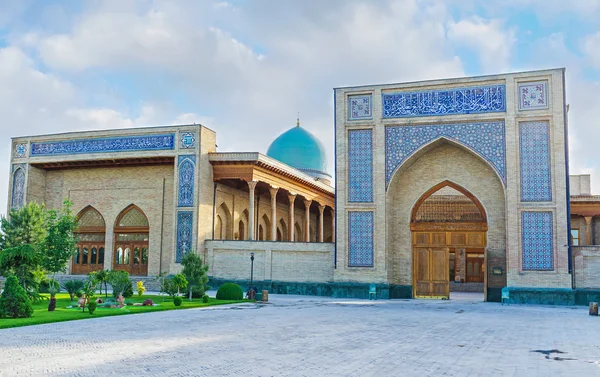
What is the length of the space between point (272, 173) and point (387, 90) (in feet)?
21.9

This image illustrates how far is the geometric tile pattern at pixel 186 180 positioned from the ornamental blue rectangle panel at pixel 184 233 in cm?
39

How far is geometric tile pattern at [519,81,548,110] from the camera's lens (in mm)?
18531

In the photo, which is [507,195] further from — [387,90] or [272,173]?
[272,173]

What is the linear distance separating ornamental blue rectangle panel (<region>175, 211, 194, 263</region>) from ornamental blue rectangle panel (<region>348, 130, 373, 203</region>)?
19.3 feet

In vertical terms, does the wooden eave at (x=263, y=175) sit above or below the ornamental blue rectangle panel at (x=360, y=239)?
above

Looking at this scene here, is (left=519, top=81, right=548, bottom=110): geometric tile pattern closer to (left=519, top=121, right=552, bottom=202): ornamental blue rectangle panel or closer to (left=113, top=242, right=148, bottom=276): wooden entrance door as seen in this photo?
(left=519, top=121, right=552, bottom=202): ornamental blue rectangle panel

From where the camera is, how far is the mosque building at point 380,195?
18.3m

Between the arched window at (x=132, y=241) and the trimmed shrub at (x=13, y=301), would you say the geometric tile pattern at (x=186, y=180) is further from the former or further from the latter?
the trimmed shrub at (x=13, y=301)

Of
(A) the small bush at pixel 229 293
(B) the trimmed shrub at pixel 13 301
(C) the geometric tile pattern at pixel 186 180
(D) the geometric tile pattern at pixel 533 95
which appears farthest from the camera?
(C) the geometric tile pattern at pixel 186 180

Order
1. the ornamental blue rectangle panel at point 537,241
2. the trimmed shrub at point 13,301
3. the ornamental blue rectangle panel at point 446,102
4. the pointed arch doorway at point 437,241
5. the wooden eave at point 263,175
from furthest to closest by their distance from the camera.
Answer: the wooden eave at point 263,175 → the pointed arch doorway at point 437,241 → the ornamental blue rectangle panel at point 446,102 → the ornamental blue rectangle panel at point 537,241 → the trimmed shrub at point 13,301

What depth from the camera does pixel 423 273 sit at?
823 inches

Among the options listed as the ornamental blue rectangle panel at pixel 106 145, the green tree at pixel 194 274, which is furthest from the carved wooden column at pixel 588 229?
the ornamental blue rectangle panel at pixel 106 145

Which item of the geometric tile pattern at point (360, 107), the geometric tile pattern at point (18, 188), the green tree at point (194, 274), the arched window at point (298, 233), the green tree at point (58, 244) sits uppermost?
the geometric tile pattern at point (360, 107)

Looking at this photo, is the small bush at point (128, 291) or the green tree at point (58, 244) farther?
the green tree at point (58, 244)
